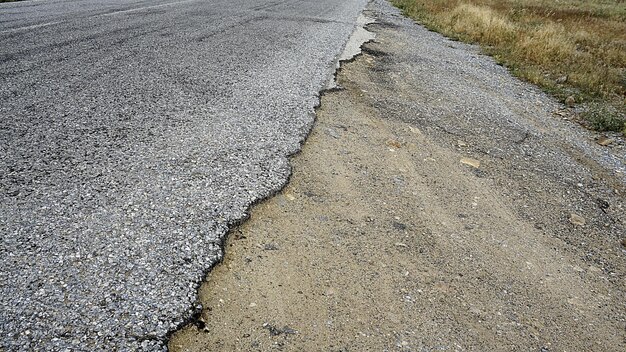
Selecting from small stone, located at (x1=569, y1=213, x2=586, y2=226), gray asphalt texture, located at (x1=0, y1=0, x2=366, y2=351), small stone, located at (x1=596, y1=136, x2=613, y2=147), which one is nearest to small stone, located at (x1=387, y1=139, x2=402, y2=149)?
gray asphalt texture, located at (x1=0, y1=0, x2=366, y2=351)

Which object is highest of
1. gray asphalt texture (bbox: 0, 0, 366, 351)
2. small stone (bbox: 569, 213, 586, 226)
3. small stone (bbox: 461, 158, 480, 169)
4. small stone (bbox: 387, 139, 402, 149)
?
gray asphalt texture (bbox: 0, 0, 366, 351)

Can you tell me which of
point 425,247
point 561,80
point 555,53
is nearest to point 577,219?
point 425,247

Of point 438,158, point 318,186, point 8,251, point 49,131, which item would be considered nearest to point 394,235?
point 318,186

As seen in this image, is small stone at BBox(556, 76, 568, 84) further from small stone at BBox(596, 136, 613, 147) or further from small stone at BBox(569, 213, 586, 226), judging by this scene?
small stone at BBox(569, 213, 586, 226)

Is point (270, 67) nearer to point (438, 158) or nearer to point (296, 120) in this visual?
point (296, 120)

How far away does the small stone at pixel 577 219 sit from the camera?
3.24 meters

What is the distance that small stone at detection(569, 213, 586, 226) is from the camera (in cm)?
324

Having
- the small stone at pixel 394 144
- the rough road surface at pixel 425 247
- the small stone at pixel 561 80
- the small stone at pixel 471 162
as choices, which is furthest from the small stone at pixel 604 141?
the small stone at pixel 561 80

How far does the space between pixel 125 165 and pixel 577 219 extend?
3.33m

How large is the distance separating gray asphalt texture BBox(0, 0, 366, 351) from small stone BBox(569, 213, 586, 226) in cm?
223

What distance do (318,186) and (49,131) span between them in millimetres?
1994

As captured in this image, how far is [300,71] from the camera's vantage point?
5.63 metres

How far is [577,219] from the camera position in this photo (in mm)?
3295

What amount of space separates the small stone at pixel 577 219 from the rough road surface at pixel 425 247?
1cm
